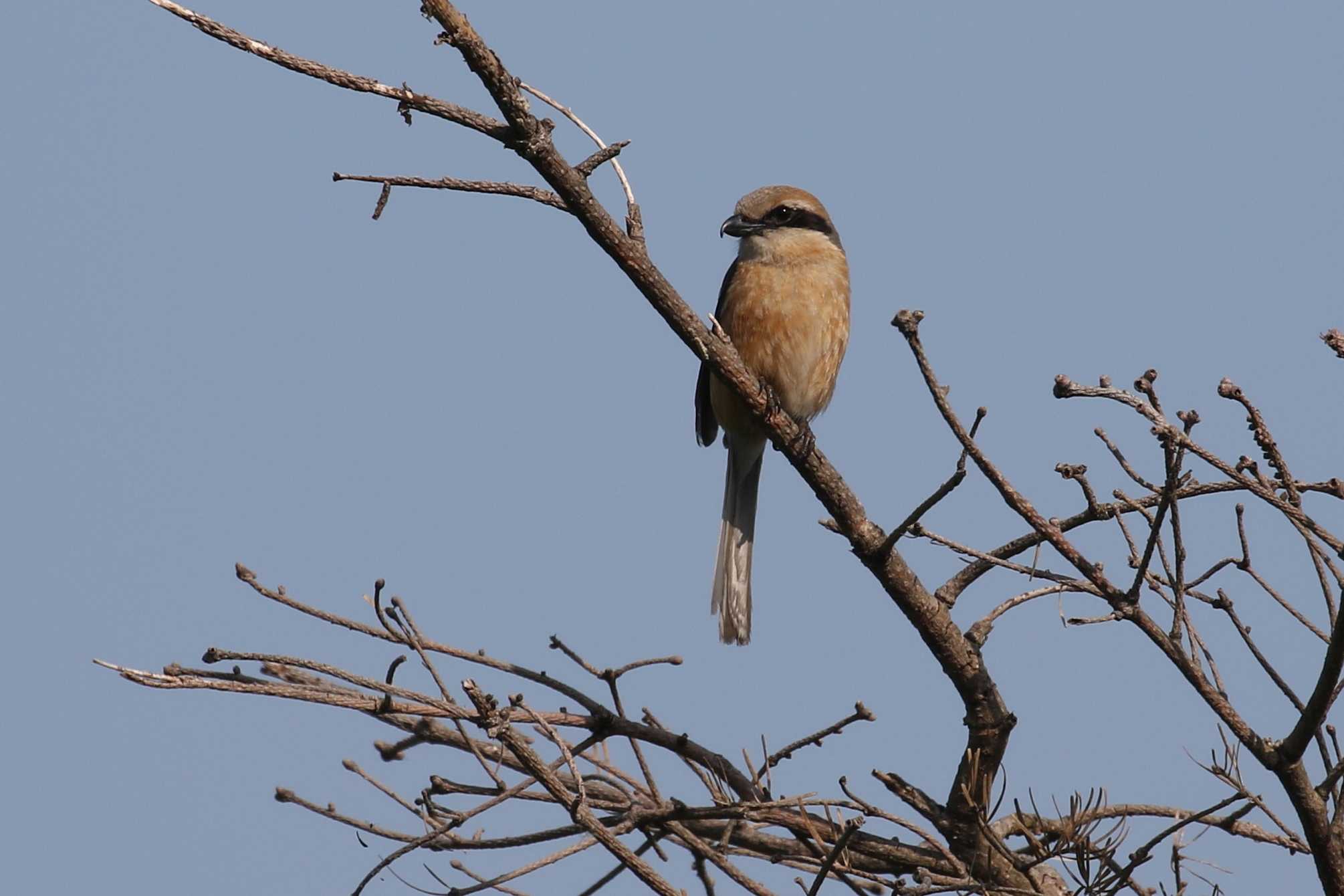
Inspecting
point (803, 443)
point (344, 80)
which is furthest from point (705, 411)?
point (344, 80)

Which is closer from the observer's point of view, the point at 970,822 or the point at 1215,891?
the point at 1215,891

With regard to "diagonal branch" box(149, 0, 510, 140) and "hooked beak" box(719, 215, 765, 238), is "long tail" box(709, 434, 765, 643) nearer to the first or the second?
"hooked beak" box(719, 215, 765, 238)

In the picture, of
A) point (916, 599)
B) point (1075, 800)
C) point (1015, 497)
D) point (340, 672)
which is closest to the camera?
point (1015, 497)

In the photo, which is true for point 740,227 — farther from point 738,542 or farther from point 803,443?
point 803,443

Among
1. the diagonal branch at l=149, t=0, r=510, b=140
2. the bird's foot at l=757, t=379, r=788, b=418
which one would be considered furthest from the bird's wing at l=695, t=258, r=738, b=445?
the diagonal branch at l=149, t=0, r=510, b=140

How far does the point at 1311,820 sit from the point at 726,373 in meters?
1.76

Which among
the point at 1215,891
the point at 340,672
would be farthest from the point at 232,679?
the point at 1215,891

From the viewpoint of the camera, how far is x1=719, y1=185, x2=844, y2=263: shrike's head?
241 inches

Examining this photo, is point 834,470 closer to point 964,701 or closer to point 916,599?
point 916,599

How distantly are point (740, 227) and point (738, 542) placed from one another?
4.52 feet

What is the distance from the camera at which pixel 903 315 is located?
9.45 ft

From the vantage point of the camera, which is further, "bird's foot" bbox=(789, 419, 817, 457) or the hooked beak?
the hooked beak

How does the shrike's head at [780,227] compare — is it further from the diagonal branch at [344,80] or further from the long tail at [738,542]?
the diagonal branch at [344,80]

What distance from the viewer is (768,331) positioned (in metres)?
5.89
